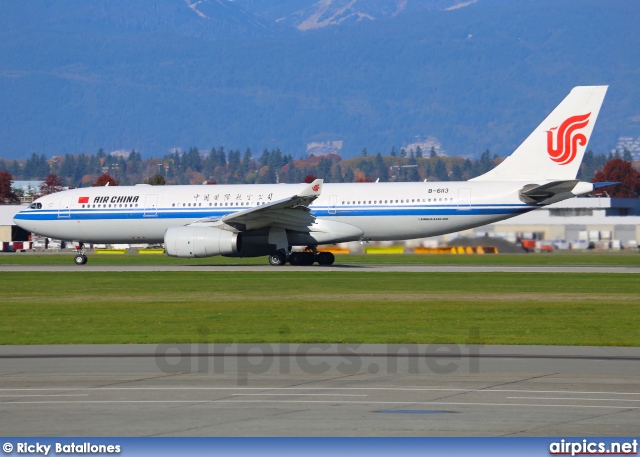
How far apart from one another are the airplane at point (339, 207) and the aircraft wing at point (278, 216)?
0.14ft

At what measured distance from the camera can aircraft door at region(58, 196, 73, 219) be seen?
47.8 meters

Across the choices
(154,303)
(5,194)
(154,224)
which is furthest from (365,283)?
(5,194)

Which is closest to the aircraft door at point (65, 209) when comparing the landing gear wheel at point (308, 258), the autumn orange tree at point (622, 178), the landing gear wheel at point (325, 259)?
the landing gear wheel at point (308, 258)

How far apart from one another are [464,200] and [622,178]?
152m

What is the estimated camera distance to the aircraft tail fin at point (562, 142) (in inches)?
1732

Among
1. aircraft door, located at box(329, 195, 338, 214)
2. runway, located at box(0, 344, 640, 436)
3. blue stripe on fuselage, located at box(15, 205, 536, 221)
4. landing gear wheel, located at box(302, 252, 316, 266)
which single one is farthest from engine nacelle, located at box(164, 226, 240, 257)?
runway, located at box(0, 344, 640, 436)

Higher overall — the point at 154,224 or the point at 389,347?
the point at 154,224

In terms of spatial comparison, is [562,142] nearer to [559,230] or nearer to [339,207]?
[339,207]

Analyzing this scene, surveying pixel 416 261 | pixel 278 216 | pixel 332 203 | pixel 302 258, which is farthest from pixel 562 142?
pixel 278 216

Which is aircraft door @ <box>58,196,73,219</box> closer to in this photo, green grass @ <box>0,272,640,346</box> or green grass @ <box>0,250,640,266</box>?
green grass @ <box>0,250,640,266</box>

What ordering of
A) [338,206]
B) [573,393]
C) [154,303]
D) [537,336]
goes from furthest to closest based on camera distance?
[338,206], [154,303], [537,336], [573,393]

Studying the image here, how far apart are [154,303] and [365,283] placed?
888cm

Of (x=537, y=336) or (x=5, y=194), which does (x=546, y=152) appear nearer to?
(x=537, y=336)

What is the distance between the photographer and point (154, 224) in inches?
1823
